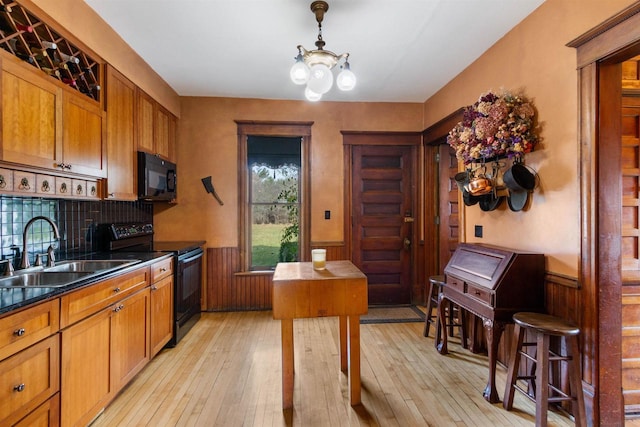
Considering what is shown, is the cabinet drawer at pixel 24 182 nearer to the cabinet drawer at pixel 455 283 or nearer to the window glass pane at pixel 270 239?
the window glass pane at pixel 270 239

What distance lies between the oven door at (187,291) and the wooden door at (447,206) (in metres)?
3.06

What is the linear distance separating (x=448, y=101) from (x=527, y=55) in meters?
1.24

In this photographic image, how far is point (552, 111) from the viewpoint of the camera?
2.07 meters

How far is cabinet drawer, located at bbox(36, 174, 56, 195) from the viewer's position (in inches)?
71.8

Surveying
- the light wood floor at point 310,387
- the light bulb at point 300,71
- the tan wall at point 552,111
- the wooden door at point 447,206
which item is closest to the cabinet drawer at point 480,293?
the tan wall at point 552,111

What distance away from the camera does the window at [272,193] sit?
4012 millimetres

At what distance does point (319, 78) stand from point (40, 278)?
2158 millimetres

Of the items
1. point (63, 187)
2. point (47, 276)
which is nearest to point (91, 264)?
point (47, 276)

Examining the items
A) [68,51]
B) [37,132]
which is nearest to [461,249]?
[37,132]

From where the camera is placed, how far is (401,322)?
11.8 feet

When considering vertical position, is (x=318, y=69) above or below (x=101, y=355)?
above

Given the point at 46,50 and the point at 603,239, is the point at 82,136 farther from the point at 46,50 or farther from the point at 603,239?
the point at 603,239

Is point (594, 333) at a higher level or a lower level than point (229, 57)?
lower

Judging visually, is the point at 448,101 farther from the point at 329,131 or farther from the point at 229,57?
the point at 229,57
